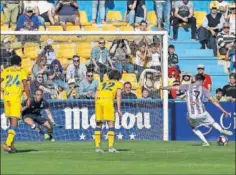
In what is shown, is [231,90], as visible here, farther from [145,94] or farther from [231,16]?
[231,16]

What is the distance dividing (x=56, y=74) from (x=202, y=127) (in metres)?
4.22

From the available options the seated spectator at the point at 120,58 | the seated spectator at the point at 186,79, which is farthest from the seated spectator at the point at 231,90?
the seated spectator at the point at 120,58

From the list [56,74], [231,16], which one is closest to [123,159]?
[56,74]

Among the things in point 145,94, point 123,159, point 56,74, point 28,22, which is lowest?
point 123,159

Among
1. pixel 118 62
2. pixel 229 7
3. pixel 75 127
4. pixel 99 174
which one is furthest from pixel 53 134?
pixel 99 174

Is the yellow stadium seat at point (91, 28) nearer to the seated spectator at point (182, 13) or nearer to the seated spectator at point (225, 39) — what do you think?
the seated spectator at point (182, 13)

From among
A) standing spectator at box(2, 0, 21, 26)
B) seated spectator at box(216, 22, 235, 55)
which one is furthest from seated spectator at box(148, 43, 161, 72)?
standing spectator at box(2, 0, 21, 26)

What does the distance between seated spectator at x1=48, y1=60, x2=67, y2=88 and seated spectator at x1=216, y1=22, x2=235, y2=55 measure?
6343 millimetres

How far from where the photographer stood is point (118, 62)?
2567cm

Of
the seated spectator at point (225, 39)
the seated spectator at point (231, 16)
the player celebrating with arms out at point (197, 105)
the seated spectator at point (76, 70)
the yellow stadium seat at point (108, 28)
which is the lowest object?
the player celebrating with arms out at point (197, 105)

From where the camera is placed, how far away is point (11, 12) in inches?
1156

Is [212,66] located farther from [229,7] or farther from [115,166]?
[115,166]

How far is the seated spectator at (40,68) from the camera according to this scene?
2534cm

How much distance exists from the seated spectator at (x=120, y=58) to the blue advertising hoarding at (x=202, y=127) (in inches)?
64.6
